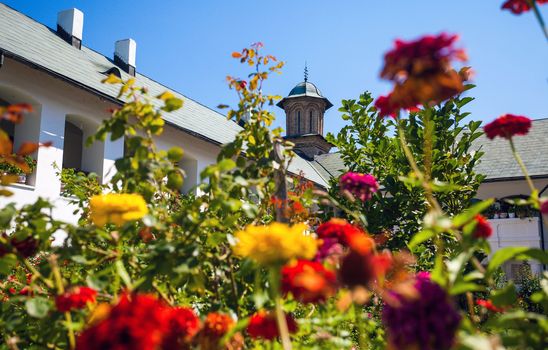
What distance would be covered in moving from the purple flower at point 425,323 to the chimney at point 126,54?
1510 cm

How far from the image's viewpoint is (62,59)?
10.1m

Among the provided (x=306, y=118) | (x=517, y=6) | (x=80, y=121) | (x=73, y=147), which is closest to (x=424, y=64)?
(x=517, y=6)

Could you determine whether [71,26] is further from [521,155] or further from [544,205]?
[521,155]

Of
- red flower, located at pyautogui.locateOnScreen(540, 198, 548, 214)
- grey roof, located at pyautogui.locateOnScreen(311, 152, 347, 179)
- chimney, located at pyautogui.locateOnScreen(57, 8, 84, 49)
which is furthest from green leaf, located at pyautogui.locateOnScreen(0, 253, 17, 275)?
grey roof, located at pyautogui.locateOnScreen(311, 152, 347, 179)

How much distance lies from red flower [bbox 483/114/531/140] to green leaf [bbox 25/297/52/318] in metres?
1.56

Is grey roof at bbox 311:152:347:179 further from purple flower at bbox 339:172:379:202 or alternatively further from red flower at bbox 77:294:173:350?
red flower at bbox 77:294:173:350

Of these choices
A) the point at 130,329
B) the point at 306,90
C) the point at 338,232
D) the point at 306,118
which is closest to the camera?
the point at 130,329

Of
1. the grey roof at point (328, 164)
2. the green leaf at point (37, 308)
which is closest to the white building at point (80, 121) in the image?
the green leaf at point (37, 308)

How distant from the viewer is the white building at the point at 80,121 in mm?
8672

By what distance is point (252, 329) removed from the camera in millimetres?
1216

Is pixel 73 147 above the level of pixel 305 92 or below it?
below

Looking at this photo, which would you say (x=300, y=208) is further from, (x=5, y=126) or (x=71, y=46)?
(x=71, y=46)

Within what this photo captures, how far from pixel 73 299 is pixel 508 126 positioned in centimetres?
152

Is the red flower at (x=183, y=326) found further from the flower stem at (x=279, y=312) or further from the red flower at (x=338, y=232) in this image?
the red flower at (x=338, y=232)
